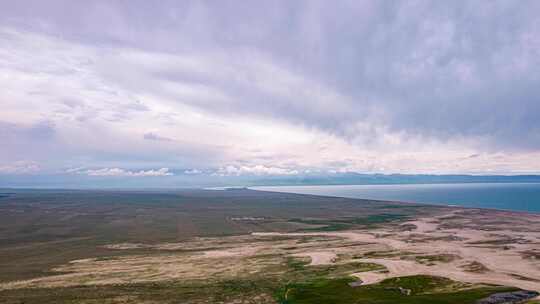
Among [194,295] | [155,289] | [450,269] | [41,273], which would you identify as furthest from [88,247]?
[450,269]

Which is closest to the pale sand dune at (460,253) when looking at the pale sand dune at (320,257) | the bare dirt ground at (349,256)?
the bare dirt ground at (349,256)

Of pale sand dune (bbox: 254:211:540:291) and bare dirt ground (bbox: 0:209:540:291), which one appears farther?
bare dirt ground (bbox: 0:209:540:291)

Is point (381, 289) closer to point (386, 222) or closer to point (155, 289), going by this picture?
point (155, 289)

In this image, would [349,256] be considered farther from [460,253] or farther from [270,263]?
[460,253]

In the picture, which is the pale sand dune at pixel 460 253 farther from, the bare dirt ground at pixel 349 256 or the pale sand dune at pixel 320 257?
the pale sand dune at pixel 320 257

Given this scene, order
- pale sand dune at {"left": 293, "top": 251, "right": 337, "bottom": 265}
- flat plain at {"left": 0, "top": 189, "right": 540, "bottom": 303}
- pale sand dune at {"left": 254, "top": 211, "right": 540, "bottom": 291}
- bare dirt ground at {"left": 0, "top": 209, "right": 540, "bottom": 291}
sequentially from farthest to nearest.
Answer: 1. pale sand dune at {"left": 293, "top": 251, "right": 337, "bottom": 265}
2. bare dirt ground at {"left": 0, "top": 209, "right": 540, "bottom": 291}
3. pale sand dune at {"left": 254, "top": 211, "right": 540, "bottom": 291}
4. flat plain at {"left": 0, "top": 189, "right": 540, "bottom": 303}

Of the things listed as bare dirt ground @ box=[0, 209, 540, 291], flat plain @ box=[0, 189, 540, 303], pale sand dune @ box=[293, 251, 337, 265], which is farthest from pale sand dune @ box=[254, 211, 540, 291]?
pale sand dune @ box=[293, 251, 337, 265]

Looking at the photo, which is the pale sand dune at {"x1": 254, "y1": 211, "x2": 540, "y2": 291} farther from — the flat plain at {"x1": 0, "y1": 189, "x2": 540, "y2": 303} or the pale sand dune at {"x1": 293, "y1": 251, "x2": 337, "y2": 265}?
the pale sand dune at {"x1": 293, "y1": 251, "x2": 337, "y2": 265}
